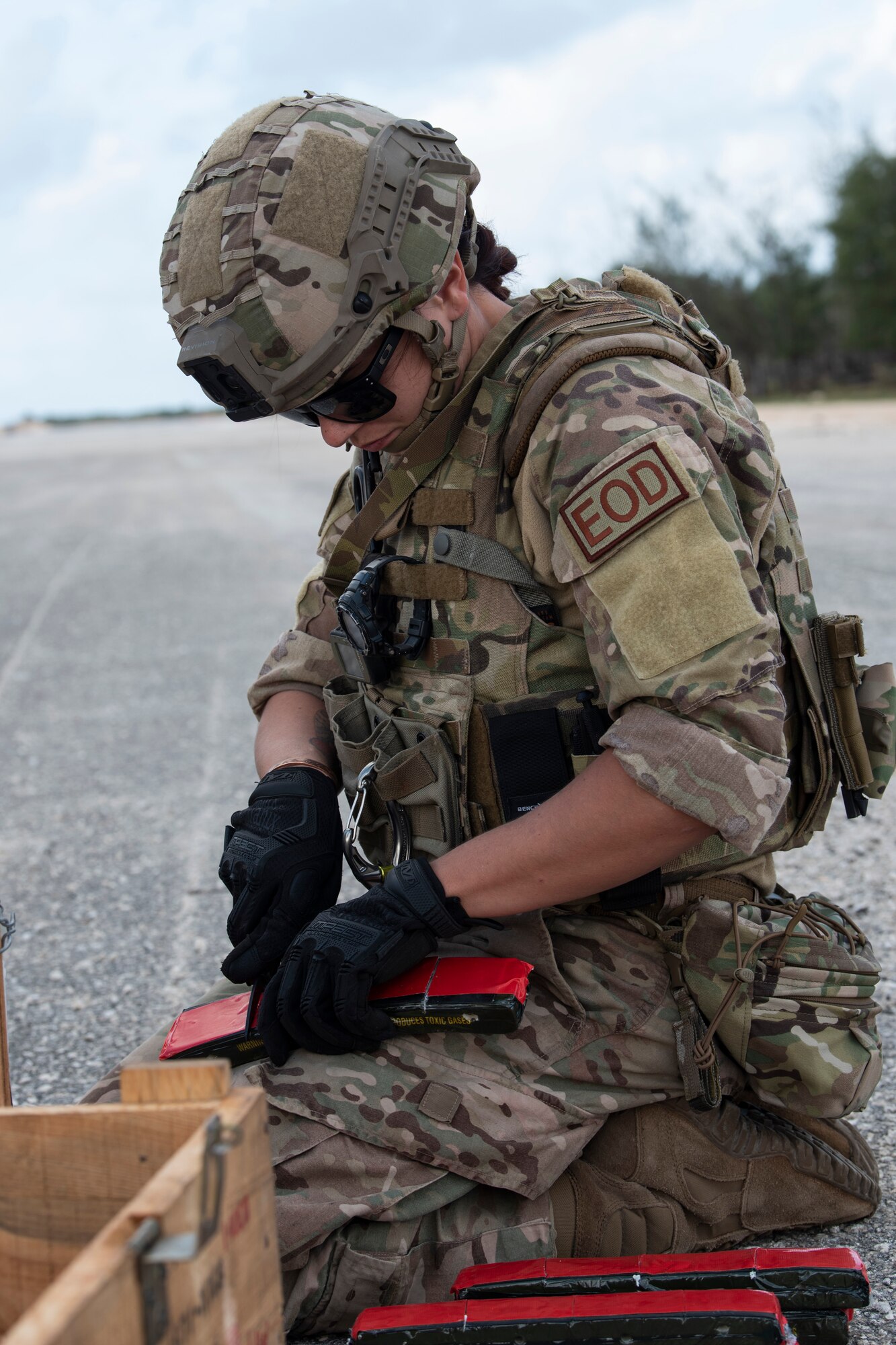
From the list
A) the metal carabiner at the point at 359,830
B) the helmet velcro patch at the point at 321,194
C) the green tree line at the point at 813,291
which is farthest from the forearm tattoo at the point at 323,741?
the green tree line at the point at 813,291

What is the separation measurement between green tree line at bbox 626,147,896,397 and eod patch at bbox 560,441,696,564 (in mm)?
45296

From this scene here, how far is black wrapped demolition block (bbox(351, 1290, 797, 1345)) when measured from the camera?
1816mm

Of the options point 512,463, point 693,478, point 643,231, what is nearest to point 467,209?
point 512,463

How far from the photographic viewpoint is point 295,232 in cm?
214

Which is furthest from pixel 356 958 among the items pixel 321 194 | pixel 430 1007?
pixel 321 194

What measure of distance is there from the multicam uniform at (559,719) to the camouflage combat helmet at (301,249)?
23cm

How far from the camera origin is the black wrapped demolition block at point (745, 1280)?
1.96 meters

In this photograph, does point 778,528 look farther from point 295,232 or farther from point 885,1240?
point 885,1240

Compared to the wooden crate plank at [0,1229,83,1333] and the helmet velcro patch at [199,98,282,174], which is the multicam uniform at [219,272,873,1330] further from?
the wooden crate plank at [0,1229,83,1333]

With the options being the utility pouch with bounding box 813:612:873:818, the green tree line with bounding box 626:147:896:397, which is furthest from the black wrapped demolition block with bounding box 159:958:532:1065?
the green tree line with bounding box 626:147:896:397

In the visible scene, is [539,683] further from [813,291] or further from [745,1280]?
[813,291]

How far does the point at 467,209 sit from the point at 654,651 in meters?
0.96

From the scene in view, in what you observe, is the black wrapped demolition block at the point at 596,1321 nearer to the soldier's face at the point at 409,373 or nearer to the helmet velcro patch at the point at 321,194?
the soldier's face at the point at 409,373

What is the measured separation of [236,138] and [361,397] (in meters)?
0.50
